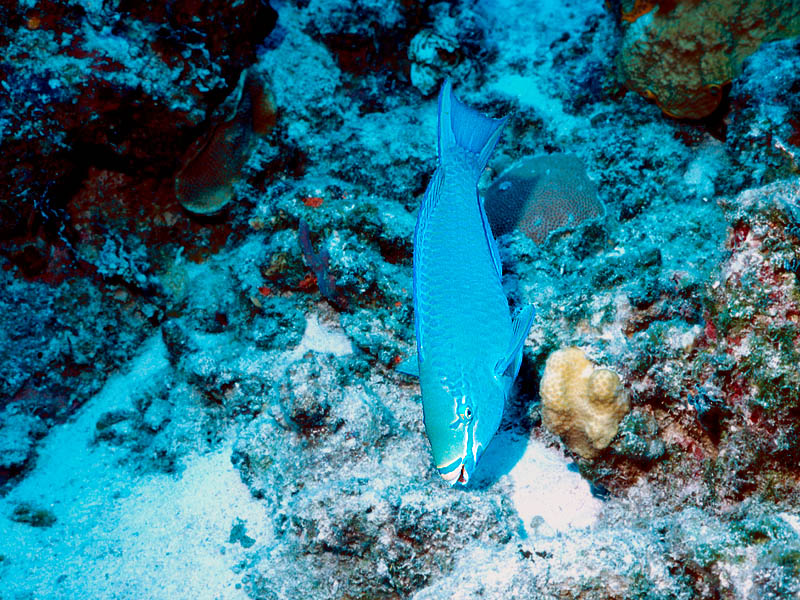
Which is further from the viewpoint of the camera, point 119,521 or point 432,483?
point 119,521

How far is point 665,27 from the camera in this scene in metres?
4.30

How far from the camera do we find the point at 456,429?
2.14 m

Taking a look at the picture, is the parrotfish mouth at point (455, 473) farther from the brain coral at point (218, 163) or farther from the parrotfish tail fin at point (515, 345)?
the brain coral at point (218, 163)

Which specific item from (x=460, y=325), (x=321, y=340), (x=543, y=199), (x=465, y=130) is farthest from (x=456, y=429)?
(x=543, y=199)

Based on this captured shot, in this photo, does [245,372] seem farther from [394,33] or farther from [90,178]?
[394,33]

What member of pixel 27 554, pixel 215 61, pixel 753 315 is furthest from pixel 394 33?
pixel 27 554

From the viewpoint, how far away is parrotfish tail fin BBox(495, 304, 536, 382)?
2410 mm

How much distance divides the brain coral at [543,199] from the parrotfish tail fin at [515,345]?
145 centimetres

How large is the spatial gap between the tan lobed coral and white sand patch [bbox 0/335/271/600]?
4.64 meters

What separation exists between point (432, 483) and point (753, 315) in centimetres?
175

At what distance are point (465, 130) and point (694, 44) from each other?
255 centimetres

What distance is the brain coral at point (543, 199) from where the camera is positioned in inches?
151

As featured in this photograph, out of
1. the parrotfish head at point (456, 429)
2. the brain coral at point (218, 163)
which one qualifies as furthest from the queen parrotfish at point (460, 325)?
the brain coral at point (218, 163)

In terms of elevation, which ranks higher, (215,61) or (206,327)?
(215,61)
